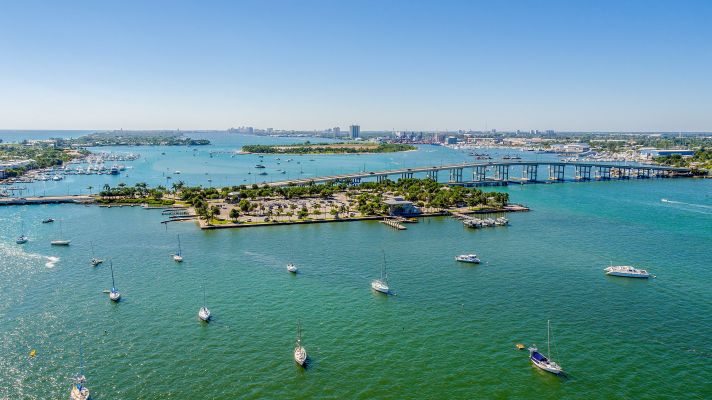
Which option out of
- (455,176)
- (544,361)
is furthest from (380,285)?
(455,176)

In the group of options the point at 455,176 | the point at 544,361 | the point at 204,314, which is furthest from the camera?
the point at 455,176

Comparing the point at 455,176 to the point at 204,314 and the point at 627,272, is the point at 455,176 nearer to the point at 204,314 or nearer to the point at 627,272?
the point at 627,272

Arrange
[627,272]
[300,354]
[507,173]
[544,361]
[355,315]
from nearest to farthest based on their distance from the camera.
→ [544,361] → [300,354] → [355,315] → [627,272] → [507,173]

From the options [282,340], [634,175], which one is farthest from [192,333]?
[634,175]

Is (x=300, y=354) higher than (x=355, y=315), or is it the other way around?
(x=300, y=354)

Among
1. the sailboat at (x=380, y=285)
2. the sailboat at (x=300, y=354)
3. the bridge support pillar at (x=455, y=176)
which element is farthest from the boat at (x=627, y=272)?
the bridge support pillar at (x=455, y=176)

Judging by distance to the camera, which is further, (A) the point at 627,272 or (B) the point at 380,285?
(A) the point at 627,272

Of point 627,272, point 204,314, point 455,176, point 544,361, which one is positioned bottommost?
point 544,361
